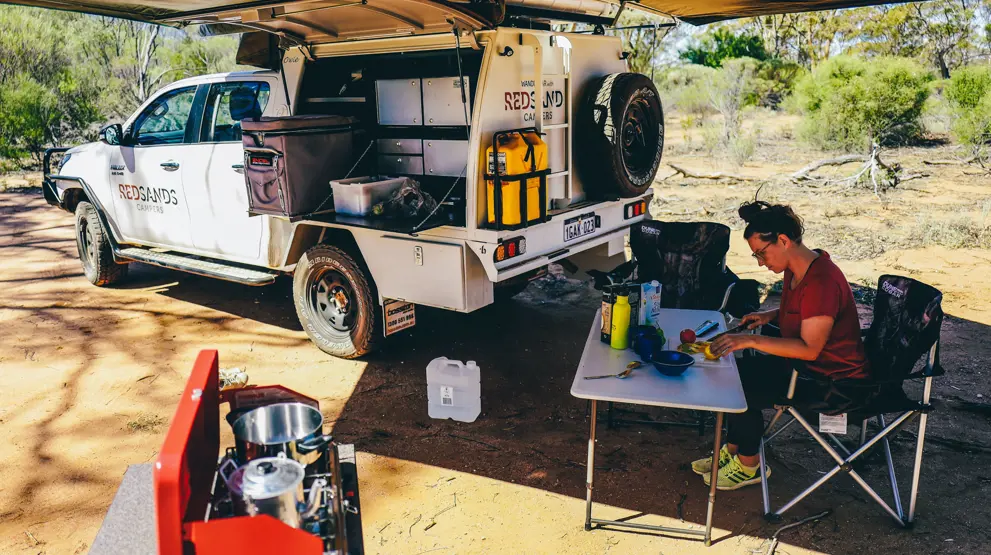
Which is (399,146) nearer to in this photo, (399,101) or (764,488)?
(399,101)

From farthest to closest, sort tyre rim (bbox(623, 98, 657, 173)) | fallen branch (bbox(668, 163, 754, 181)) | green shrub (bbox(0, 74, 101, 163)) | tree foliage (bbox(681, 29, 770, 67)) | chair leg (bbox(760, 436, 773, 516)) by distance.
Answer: tree foliage (bbox(681, 29, 770, 67)) → green shrub (bbox(0, 74, 101, 163)) → fallen branch (bbox(668, 163, 754, 181)) → tyre rim (bbox(623, 98, 657, 173)) → chair leg (bbox(760, 436, 773, 516))

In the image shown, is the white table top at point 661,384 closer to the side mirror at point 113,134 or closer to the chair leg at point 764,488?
the chair leg at point 764,488

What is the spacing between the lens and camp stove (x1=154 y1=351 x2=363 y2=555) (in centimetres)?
205

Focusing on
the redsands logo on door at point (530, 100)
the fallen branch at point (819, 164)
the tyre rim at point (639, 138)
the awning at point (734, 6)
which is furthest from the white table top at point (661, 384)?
the fallen branch at point (819, 164)

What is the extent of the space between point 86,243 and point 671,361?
640cm

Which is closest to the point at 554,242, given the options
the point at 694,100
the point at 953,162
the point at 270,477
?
the point at 270,477

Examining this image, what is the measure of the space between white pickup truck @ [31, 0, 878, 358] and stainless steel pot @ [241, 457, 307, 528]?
7.87 feet

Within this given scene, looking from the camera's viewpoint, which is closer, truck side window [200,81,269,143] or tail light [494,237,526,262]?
tail light [494,237,526,262]

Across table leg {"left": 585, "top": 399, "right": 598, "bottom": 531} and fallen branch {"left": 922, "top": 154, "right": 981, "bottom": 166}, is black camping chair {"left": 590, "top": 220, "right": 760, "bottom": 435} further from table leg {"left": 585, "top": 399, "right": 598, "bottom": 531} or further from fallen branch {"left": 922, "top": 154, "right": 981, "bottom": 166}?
fallen branch {"left": 922, "top": 154, "right": 981, "bottom": 166}

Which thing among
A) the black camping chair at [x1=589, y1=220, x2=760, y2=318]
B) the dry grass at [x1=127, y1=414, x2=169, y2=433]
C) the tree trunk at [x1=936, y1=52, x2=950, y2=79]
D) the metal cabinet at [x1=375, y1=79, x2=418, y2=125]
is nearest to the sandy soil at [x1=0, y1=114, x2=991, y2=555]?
the dry grass at [x1=127, y1=414, x2=169, y2=433]

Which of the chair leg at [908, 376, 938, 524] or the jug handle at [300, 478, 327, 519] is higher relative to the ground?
the jug handle at [300, 478, 327, 519]

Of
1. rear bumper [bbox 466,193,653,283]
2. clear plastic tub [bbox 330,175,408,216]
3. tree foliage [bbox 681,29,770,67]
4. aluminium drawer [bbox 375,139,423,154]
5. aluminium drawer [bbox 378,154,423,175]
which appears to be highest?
tree foliage [bbox 681,29,770,67]

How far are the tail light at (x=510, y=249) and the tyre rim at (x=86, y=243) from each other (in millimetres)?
4726

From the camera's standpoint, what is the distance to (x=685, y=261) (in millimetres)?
5082
